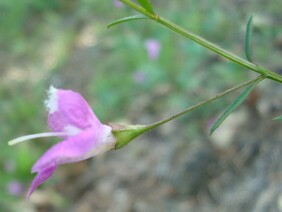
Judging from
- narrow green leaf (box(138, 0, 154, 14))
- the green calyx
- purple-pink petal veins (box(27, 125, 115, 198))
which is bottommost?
the green calyx

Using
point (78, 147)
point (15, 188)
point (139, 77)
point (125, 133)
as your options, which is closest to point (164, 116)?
point (139, 77)

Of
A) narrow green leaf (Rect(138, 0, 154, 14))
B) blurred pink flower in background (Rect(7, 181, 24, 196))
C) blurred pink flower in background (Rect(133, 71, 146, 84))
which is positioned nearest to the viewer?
narrow green leaf (Rect(138, 0, 154, 14))

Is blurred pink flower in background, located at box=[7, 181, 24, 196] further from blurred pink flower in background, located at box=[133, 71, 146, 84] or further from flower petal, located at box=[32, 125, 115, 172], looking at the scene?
flower petal, located at box=[32, 125, 115, 172]

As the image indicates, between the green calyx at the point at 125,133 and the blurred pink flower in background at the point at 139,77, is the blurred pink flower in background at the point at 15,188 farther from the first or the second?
the green calyx at the point at 125,133

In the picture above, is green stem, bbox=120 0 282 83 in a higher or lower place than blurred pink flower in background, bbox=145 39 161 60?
higher

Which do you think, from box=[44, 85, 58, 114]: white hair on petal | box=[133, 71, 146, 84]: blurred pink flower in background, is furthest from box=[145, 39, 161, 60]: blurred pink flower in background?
box=[44, 85, 58, 114]: white hair on petal

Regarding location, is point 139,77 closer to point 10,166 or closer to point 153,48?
point 153,48
